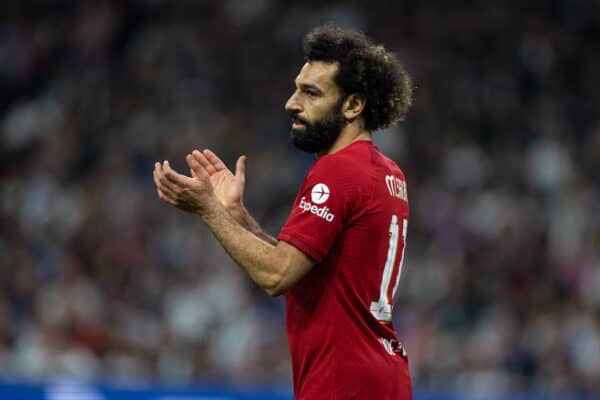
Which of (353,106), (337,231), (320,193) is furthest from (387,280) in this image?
(353,106)

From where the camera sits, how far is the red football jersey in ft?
13.1

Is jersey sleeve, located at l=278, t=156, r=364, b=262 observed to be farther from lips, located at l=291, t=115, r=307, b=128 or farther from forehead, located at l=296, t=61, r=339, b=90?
forehead, located at l=296, t=61, r=339, b=90

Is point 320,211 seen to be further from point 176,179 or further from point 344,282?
point 176,179

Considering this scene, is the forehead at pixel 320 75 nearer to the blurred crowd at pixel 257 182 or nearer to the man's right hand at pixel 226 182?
the man's right hand at pixel 226 182

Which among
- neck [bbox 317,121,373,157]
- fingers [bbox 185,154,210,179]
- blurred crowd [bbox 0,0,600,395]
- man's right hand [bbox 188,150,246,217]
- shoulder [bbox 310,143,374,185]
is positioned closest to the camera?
shoulder [bbox 310,143,374,185]

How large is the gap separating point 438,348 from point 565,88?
385cm

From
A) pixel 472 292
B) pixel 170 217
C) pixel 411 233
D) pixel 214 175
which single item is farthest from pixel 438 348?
pixel 214 175

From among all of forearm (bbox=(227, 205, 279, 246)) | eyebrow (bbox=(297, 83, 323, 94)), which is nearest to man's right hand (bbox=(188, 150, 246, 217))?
forearm (bbox=(227, 205, 279, 246))

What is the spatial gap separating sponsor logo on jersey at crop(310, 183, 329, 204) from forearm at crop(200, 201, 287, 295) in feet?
0.77

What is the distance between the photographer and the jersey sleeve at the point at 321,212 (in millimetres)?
3945

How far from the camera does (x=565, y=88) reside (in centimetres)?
1179

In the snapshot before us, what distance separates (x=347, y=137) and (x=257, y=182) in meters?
6.55

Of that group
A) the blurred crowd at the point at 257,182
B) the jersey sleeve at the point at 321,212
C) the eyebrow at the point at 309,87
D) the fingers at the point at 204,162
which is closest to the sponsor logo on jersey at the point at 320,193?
the jersey sleeve at the point at 321,212

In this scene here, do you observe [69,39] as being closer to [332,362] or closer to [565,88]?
[565,88]
